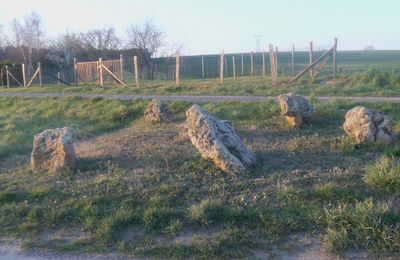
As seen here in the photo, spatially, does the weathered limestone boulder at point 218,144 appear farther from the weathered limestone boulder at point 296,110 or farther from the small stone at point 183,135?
the weathered limestone boulder at point 296,110

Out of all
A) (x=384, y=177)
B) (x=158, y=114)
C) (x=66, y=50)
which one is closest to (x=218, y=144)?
(x=384, y=177)

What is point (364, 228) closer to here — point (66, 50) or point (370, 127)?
point (370, 127)

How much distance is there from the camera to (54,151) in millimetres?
8539

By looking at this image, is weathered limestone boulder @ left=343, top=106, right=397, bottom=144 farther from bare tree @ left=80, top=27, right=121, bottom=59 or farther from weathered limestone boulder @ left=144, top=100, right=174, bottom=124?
bare tree @ left=80, top=27, right=121, bottom=59

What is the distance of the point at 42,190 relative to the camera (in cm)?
746

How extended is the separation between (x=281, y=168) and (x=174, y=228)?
2.28m

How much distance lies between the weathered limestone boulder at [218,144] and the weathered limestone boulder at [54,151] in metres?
2.05

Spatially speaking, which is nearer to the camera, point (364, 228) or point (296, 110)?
point (364, 228)

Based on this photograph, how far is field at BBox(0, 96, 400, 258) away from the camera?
216 inches

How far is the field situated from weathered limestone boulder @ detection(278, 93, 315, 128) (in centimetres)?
22

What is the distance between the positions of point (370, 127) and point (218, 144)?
8.84ft

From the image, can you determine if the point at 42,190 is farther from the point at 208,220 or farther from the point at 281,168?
the point at 281,168

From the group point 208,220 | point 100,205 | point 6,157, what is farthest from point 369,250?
point 6,157

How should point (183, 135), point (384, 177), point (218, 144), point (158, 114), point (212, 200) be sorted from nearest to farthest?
point (212, 200) < point (384, 177) < point (218, 144) < point (183, 135) < point (158, 114)
